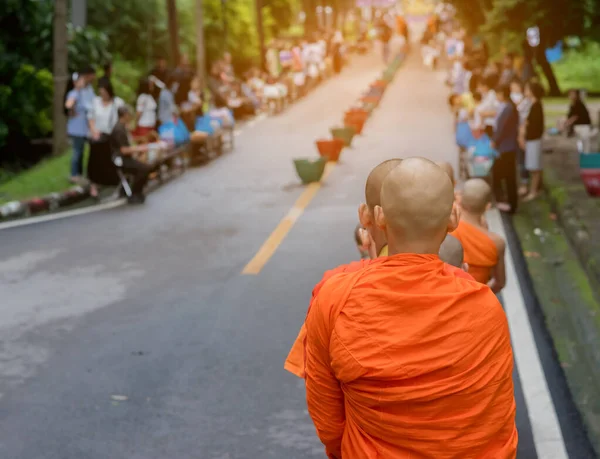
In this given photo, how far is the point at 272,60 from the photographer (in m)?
40.1

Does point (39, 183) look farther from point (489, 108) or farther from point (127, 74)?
point (127, 74)

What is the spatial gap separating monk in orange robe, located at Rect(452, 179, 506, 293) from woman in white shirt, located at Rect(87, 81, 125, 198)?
9.59m

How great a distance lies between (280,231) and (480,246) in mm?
6782

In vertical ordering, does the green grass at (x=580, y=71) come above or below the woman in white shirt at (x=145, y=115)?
below

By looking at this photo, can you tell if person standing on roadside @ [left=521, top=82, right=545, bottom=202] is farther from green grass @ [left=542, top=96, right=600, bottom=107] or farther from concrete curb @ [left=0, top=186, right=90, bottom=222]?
green grass @ [left=542, top=96, right=600, bottom=107]

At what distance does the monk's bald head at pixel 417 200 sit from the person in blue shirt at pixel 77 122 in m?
13.6

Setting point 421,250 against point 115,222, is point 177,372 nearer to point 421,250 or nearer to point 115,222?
point 421,250

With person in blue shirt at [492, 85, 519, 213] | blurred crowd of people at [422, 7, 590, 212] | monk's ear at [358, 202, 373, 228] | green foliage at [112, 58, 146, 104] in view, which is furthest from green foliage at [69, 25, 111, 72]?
monk's ear at [358, 202, 373, 228]

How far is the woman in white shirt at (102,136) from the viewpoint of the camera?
15.2 m

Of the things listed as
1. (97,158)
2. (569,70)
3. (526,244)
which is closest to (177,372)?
(526,244)

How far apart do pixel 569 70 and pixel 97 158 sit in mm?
43156

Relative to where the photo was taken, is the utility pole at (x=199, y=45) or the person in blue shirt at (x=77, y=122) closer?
the person in blue shirt at (x=77, y=122)

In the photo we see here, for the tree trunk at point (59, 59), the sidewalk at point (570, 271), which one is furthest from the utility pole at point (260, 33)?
the sidewalk at point (570, 271)

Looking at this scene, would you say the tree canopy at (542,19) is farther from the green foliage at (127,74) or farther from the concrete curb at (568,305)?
the concrete curb at (568,305)
